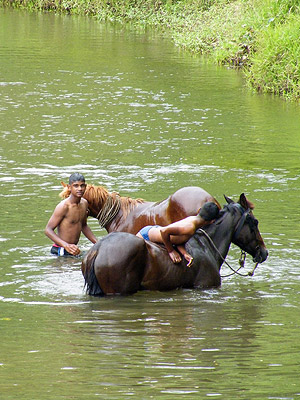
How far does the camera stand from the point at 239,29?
28016 millimetres

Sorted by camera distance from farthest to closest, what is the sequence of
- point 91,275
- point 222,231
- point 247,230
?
point 247,230, point 222,231, point 91,275

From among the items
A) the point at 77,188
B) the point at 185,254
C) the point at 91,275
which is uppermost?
the point at 77,188

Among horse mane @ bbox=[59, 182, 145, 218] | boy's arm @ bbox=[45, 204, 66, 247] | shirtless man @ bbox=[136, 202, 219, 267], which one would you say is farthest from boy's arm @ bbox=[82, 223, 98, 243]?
shirtless man @ bbox=[136, 202, 219, 267]

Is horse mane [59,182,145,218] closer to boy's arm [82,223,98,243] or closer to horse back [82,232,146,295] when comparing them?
boy's arm [82,223,98,243]

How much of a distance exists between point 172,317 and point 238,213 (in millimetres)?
1822

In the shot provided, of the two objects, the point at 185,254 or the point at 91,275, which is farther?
the point at 185,254

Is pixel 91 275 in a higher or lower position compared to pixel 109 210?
lower

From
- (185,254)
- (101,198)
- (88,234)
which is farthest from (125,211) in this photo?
(185,254)

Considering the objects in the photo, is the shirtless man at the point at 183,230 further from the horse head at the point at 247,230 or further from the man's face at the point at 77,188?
the man's face at the point at 77,188

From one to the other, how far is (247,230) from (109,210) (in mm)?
1744

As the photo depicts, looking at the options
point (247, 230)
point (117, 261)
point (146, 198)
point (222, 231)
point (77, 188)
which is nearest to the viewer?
point (117, 261)

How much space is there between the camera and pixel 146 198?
12906 mm

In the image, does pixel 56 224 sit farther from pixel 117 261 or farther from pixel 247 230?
pixel 247 230

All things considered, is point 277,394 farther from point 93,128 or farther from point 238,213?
point 93,128
